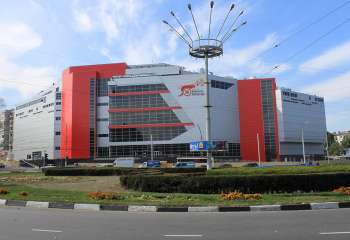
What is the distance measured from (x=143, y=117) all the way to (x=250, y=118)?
25177mm

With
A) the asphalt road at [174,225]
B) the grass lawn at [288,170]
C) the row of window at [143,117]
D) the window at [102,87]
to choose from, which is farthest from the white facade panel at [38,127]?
the asphalt road at [174,225]

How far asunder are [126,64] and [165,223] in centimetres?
8271

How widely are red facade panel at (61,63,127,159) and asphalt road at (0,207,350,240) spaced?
78.3 metres

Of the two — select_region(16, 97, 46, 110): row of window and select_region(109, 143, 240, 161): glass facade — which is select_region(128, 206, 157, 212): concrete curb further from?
select_region(16, 97, 46, 110): row of window

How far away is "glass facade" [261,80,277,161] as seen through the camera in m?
89.5

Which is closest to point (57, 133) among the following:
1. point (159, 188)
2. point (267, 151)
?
point (267, 151)

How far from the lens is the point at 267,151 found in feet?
293

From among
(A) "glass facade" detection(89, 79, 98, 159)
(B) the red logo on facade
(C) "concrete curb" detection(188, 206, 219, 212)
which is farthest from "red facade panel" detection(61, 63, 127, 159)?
(C) "concrete curb" detection(188, 206, 219, 212)

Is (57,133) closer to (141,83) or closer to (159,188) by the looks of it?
(141,83)

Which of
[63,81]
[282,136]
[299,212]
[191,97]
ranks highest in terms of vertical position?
[63,81]

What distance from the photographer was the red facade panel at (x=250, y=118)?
291 ft

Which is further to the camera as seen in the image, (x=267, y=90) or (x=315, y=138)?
(x=315, y=138)

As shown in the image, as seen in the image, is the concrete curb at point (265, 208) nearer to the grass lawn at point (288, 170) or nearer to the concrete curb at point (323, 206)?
the concrete curb at point (323, 206)

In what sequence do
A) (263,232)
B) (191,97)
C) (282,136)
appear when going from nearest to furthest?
(263,232), (191,97), (282,136)
